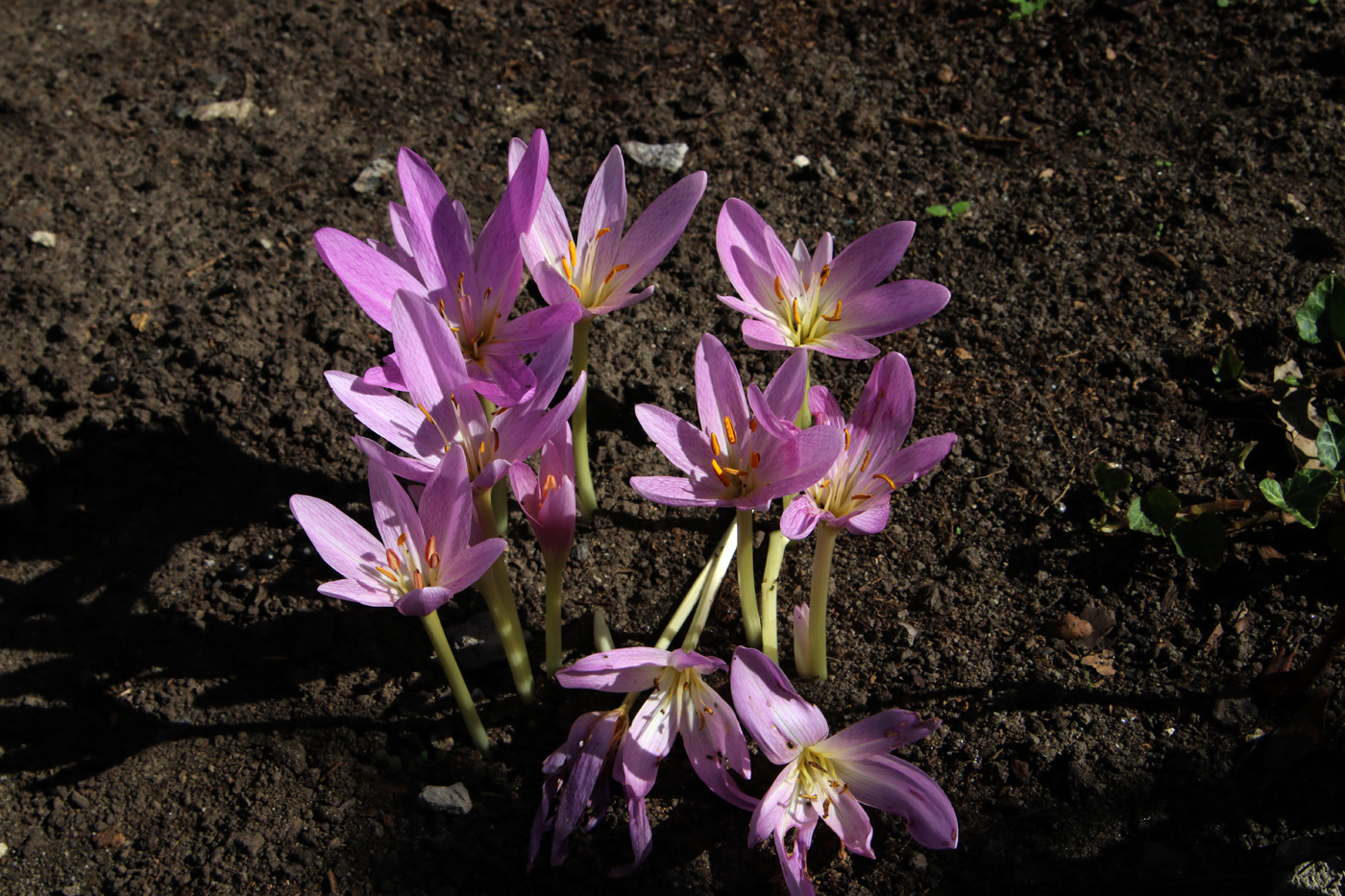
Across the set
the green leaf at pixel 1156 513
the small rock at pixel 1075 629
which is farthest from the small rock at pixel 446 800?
the green leaf at pixel 1156 513

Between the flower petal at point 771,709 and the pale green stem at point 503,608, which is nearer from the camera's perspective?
the flower petal at point 771,709

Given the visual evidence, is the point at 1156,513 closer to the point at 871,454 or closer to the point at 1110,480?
the point at 1110,480

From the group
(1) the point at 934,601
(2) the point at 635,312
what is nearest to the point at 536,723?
(1) the point at 934,601

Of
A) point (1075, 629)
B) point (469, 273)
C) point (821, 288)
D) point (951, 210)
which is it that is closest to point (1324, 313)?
point (951, 210)

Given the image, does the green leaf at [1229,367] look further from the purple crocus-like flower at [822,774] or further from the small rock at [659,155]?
the small rock at [659,155]

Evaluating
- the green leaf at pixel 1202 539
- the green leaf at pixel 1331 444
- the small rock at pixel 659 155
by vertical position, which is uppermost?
the small rock at pixel 659 155

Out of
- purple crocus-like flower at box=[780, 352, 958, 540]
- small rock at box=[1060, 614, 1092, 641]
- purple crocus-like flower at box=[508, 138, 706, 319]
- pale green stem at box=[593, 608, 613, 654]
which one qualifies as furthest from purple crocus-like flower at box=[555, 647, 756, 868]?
small rock at box=[1060, 614, 1092, 641]
